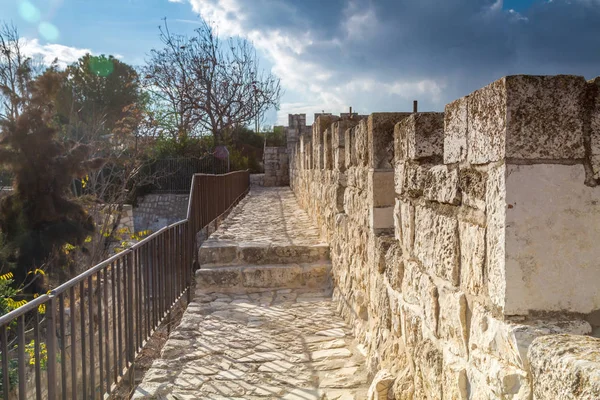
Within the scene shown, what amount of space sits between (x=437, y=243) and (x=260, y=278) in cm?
368

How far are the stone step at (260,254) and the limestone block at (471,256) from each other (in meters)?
4.00

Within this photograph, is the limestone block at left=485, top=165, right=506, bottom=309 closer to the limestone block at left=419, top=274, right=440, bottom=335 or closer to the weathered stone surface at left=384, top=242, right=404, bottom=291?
the limestone block at left=419, top=274, right=440, bottom=335

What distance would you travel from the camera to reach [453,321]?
69.2 inches

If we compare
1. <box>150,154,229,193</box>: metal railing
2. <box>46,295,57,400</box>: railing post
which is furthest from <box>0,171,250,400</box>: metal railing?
<box>150,154,229,193</box>: metal railing

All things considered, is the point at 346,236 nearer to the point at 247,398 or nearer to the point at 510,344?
the point at 247,398

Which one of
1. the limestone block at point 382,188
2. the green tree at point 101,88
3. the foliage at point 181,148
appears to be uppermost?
the green tree at point 101,88

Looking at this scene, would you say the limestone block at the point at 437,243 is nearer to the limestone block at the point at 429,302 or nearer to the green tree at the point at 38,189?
the limestone block at the point at 429,302

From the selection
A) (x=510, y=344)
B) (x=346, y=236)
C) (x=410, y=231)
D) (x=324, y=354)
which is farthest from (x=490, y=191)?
(x=346, y=236)

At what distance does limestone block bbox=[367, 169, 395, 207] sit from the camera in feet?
10.2

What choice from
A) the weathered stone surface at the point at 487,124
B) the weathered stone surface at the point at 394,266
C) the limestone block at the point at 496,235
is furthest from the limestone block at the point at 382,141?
the limestone block at the point at 496,235

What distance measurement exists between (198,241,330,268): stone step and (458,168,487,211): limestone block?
159 inches

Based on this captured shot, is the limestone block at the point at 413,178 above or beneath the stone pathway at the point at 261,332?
above

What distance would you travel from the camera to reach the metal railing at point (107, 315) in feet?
7.07

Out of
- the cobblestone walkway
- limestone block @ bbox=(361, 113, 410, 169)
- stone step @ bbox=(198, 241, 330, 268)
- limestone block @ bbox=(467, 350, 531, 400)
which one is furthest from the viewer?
the cobblestone walkway
